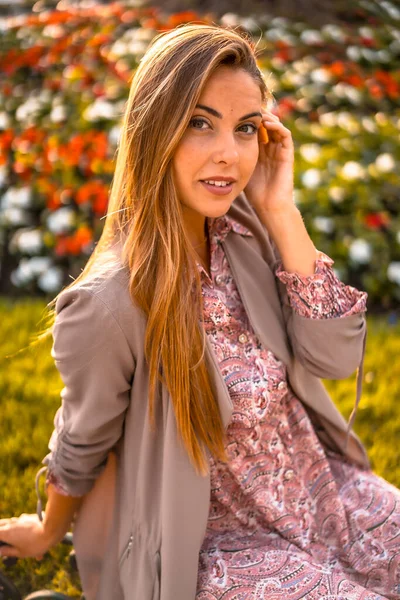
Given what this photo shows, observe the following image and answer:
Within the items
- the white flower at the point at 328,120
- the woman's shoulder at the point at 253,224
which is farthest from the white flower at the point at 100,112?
the woman's shoulder at the point at 253,224

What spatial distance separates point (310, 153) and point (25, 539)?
331 centimetres

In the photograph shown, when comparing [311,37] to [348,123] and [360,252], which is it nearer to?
[348,123]

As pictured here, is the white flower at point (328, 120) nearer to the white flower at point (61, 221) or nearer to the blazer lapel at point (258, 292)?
the white flower at point (61, 221)

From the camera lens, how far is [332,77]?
19.4ft

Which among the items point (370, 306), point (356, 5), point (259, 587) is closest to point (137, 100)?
point (259, 587)

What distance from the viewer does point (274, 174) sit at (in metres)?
2.29

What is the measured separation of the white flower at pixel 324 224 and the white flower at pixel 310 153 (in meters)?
0.50

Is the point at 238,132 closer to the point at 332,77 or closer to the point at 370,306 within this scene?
the point at 370,306

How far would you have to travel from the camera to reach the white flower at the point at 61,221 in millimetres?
4832

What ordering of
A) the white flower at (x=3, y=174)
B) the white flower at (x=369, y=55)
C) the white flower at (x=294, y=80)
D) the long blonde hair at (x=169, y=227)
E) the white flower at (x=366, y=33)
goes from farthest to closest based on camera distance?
the white flower at (x=366, y=33) → the white flower at (x=369, y=55) → the white flower at (x=294, y=80) → the white flower at (x=3, y=174) → the long blonde hair at (x=169, y=227)

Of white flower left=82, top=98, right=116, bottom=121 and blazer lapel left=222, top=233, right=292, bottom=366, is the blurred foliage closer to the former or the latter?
white flower left=82, top=98, right=116, bottom=121

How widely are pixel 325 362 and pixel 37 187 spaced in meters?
3.26

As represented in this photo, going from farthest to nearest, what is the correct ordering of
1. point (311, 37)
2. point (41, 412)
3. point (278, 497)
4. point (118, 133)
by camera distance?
point (311, 37) < point (118, 133) < point (41, 412) < point (278, 497)

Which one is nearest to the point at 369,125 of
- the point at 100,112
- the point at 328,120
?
the point at 328,120
